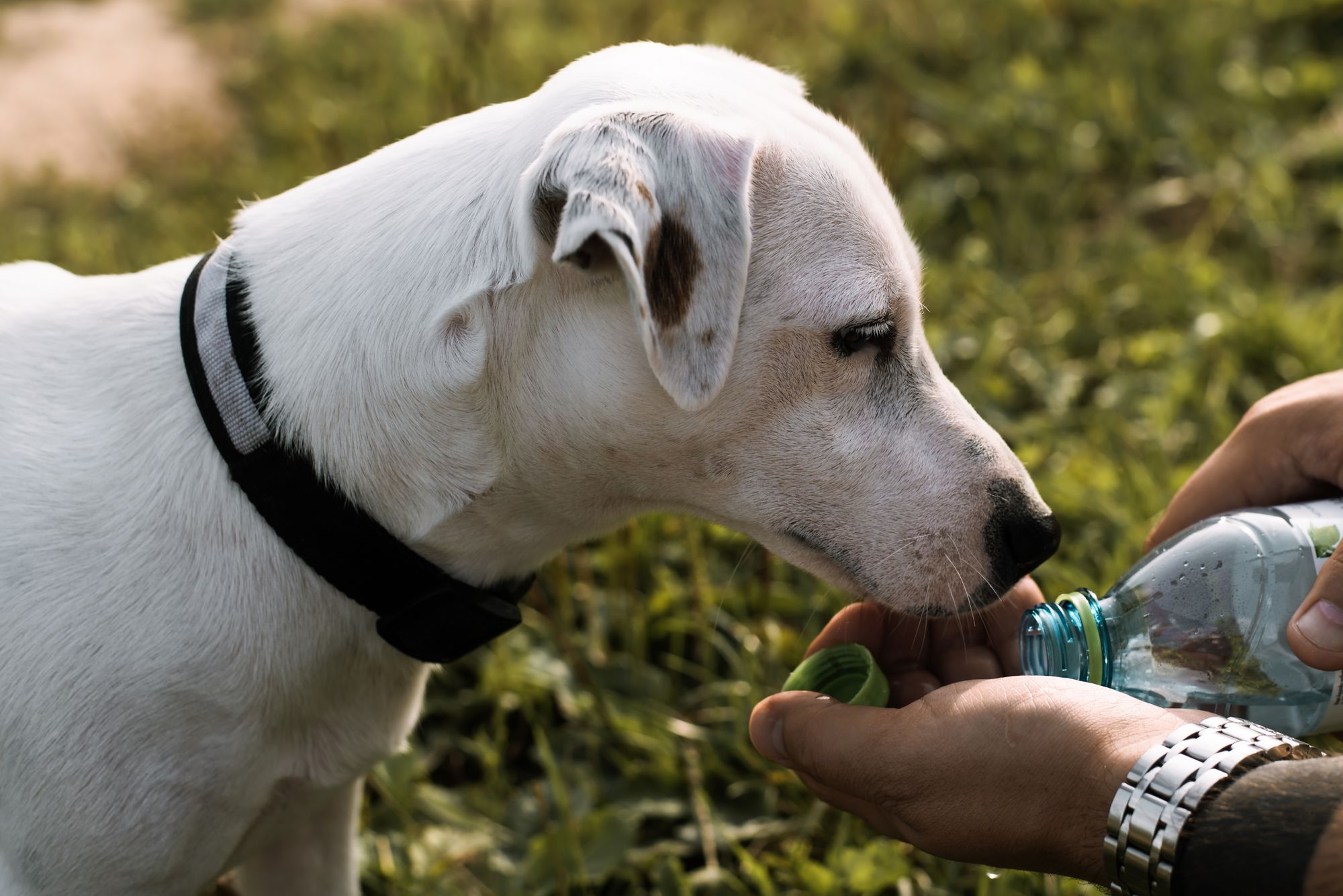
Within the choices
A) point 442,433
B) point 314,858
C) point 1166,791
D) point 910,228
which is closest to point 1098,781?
point 1166,791

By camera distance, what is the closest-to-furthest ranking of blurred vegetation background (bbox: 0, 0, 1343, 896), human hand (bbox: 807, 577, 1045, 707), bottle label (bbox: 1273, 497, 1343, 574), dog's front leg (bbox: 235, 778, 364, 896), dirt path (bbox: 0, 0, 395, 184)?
bottle label (bbox: 1273, 497, 1343, 574), human hand (bbox: 807, 577, 1045, 707), dog's front leg (bbox: 235, 778, 364, 896), blurred vegetation background (bbox: 0, 0, 1343, 896), dirt path (bbox: 0, 0, 395, 184)

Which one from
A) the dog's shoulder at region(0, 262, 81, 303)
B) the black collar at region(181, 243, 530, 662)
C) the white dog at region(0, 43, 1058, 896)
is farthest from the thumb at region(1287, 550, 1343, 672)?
the dog's shoulder at region(0, 262, 81, 303)

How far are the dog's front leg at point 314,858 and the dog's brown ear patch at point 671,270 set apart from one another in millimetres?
1096

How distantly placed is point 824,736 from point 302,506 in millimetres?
784

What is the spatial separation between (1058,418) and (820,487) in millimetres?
1887

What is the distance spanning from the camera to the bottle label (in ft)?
5.71

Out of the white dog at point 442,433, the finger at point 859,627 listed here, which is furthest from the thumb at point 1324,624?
the finger at point 859,627

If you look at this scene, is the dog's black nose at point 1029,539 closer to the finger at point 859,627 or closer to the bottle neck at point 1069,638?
the bottle neck at point 1069,638

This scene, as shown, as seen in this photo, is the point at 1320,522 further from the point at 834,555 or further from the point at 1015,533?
the point at 834,555

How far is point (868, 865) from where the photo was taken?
2.22m

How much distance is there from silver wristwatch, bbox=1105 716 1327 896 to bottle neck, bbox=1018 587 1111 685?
289mm

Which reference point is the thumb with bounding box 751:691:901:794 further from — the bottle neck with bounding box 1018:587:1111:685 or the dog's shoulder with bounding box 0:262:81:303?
the dog's shoulder with bounding box 0:262:81:303

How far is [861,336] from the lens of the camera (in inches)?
66.9

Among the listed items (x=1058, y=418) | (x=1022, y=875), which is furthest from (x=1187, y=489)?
(x=1058, y=418)
